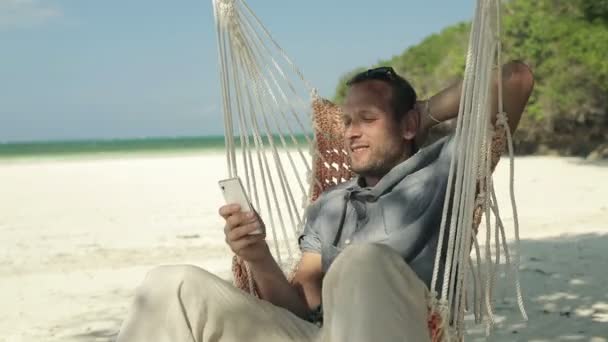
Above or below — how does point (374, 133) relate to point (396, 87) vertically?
below

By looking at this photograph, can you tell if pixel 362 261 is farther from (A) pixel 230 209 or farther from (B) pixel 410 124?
(B) pixel 410 124

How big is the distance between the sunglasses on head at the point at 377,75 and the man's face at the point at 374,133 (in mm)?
14

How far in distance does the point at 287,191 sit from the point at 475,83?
3.02 feet

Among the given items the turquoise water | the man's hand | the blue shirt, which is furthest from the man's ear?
the turquoise water

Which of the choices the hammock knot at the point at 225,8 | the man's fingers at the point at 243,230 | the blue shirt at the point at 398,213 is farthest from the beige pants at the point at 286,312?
the hammock knot at the point at 225,8

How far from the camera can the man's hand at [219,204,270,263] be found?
174 cm

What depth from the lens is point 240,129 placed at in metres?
2.31

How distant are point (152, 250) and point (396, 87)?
151 inches

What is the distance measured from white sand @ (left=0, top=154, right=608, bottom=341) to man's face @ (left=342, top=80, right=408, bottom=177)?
3.89 ft

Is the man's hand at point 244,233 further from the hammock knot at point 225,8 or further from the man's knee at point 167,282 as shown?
the hammock knot at point 225,8

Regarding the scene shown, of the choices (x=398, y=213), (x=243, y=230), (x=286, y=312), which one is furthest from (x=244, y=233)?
(x=398, y=213)

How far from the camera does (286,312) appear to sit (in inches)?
68.7

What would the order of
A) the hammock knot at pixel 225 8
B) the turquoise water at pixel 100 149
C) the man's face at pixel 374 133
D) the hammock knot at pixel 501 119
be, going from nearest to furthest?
the hammock knot at pixel 501 119, the man's face at pixel 374 133, the hammock knot at pixel 225 8, the turquoise water at pixel 100 149

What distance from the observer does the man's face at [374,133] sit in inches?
77.2
